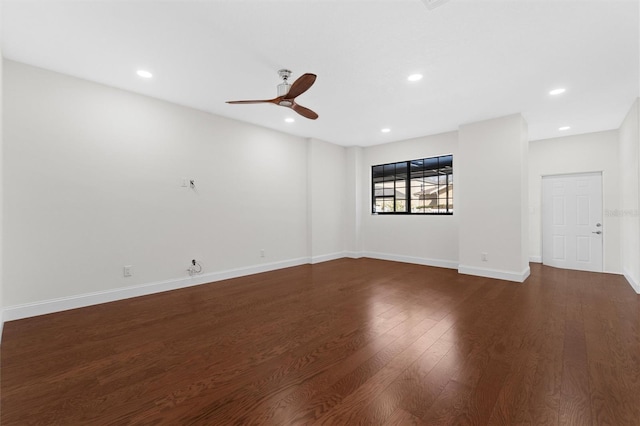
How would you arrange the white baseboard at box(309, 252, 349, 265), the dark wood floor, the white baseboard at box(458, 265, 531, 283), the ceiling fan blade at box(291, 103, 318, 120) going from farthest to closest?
the white baseboard at box(309, 252, 349, 265), the white baseboard at box(458, 265, 531, 283), the ceiling fan blade at box(291, 103, 318, 120), the dark wood floor

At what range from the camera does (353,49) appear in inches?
109

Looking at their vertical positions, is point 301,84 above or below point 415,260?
above

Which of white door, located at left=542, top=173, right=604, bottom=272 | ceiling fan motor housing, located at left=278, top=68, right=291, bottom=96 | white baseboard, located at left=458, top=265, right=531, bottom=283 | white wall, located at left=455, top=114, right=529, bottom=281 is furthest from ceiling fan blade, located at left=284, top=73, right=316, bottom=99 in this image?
white door, located at left=542, top=173, right=604, bottom=272

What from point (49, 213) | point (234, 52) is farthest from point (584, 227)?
point (49, 213)

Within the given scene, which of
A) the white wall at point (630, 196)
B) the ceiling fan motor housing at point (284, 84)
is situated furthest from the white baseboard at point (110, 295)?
the white wall at point (630, 196)

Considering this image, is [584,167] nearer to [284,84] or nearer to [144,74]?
[284,84]

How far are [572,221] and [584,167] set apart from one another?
1.09 metres

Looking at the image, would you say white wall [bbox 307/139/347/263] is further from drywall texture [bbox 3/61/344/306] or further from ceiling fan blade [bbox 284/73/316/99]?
ceiling fan blade [bbox 284/73/316/99]

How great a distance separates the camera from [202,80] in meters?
3.47

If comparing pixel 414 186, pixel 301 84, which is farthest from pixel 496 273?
pixel 301 84

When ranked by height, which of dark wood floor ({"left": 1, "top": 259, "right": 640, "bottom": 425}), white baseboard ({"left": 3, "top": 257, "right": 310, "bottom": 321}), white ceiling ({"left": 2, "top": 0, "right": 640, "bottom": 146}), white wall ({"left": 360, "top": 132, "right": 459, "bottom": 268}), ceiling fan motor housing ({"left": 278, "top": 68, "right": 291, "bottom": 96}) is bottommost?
dark wood floor ({"left": 1, "top": 259, "right": 640, "bottom": 425})

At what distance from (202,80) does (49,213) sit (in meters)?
2.35

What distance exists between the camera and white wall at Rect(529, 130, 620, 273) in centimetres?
524

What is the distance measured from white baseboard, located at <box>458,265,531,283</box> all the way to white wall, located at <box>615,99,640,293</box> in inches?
53.0
